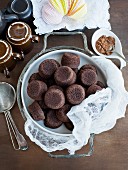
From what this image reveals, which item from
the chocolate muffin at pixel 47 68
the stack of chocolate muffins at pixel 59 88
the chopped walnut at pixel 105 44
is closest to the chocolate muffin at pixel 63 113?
the stack of chocolate muffins at pixel 59 88

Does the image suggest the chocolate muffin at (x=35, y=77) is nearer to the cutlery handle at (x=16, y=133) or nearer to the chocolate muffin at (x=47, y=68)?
the chocolate muffin at (x=47, y=68)

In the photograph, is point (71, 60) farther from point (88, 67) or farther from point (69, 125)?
point (69, 125)

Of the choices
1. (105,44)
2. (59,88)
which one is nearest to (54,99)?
(59,88)

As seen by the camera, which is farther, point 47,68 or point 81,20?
point 81,20

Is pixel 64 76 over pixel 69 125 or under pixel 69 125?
over

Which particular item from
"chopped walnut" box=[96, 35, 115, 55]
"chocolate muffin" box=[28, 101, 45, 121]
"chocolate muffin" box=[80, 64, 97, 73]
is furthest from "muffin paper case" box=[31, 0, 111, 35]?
"chocolate muffin" box=[28, 101, 45, 121]

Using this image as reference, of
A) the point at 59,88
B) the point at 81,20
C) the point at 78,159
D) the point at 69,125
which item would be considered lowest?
the point at 78,159

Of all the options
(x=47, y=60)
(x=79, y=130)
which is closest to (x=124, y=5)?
(x=47, y=60)
